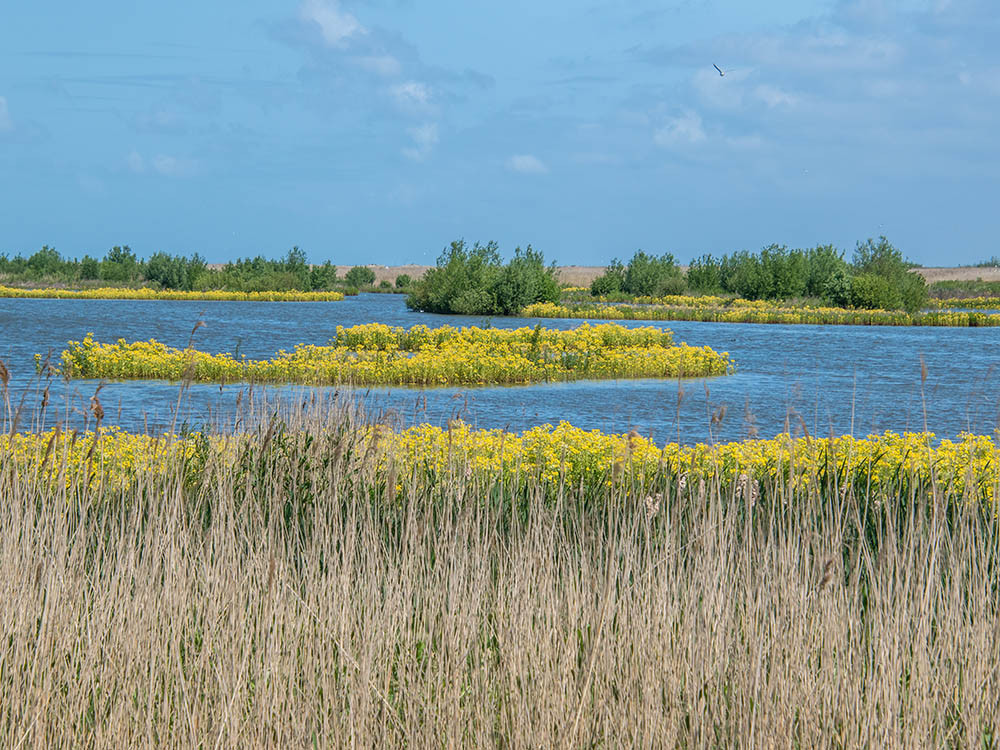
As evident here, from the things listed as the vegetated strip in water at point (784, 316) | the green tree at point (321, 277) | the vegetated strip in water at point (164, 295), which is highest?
the green tree at point (321, 277)

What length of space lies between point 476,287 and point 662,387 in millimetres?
44657

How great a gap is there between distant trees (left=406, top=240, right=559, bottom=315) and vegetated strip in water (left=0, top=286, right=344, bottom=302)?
14991 millimetres

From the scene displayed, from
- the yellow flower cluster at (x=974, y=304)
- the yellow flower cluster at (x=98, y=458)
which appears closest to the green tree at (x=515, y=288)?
the yellow flower cluster at (x=974, y=304)

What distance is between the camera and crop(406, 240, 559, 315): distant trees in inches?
1890

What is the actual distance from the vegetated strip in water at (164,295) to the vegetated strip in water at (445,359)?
3788 centimetres

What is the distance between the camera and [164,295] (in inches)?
2360

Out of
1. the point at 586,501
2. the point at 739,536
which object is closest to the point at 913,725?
the point at 739,536

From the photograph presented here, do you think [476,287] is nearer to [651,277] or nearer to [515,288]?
[515,288]

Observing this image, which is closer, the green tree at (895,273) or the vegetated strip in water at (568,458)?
the vegetated strip in water at (568,458)

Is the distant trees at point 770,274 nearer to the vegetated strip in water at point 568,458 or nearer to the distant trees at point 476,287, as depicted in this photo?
the distant trees at point 476,287

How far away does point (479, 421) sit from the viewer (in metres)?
14.2

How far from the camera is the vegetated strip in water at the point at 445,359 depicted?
61.5 ft

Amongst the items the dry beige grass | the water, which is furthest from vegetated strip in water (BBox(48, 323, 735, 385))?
the dry beige grass

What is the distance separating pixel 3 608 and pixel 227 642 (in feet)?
3.01
